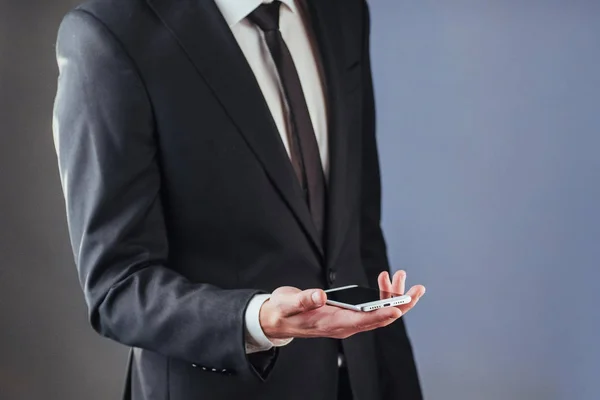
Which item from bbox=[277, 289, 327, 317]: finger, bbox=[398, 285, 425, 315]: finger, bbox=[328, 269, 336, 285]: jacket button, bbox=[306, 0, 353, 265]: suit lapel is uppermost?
bbox=[306, 0, 353, 265]: suit lapel

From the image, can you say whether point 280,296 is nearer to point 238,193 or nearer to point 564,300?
point 238,193

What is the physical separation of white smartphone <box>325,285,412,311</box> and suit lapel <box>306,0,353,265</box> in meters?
0.10

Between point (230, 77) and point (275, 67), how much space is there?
9 centimetres

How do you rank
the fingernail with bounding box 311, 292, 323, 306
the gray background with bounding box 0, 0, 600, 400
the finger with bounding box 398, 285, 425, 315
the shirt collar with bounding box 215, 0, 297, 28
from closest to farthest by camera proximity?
the fingernail with bounding box 311, 292, 323, 306, the finger with bounding box 398, 285, 425, 315, the shirt collar with bounding box 215, 0, 297, 28, the gray background with bounding box 0, 0, 600, 400

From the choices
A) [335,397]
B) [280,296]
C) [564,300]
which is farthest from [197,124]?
[564,300]

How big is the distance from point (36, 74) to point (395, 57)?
487mm

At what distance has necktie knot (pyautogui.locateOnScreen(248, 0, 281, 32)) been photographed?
0.88 meters

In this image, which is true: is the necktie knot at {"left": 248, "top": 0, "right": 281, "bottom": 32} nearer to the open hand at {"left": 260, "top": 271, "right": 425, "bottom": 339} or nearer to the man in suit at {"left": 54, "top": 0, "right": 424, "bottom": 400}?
the man in suit at {"left": 54, "top": 0, "right": 424, "bottom": 400}

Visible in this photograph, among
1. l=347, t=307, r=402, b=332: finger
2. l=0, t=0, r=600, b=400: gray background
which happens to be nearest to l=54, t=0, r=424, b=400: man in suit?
l=347, t=307, r=402, b=332: finger

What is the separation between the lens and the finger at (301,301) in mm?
624

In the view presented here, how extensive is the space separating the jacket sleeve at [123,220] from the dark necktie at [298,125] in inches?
6.8

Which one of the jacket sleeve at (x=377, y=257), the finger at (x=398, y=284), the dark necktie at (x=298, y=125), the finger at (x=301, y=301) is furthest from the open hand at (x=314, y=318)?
the jacket sleeve at (x=377, y=257)

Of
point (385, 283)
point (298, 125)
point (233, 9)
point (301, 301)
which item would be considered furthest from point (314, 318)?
point (233, 9)

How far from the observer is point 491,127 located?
3.42ft
